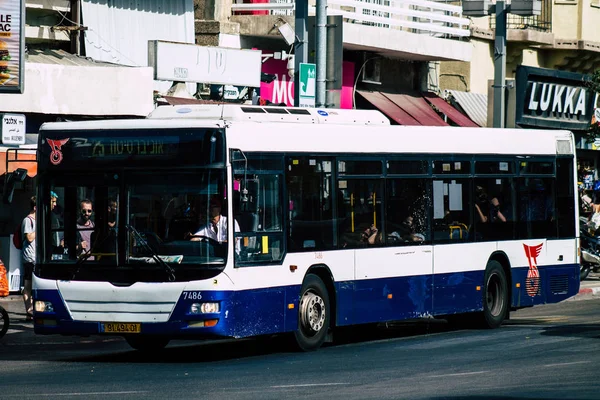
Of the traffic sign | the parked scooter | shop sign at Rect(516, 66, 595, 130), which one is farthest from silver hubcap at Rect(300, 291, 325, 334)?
shop sign at Rect(516, 66, 595, 130)

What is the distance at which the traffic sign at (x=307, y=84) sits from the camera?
2189cm

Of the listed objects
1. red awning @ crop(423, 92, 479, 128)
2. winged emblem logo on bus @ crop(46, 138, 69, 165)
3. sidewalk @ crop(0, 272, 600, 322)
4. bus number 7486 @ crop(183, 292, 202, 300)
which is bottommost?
sidewalk @ crop(0, 272, 600, 322)

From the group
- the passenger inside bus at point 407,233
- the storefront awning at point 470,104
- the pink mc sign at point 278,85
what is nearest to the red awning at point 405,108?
the storefront awning at point 470,104

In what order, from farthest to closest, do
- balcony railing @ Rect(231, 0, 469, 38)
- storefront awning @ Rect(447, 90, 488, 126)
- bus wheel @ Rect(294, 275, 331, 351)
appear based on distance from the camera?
storefront awning @ Rect(447, 90, 488, 126), balcony railing @ Rect(231, 0, 469, 38), bus wheel @ Rect(294, 275, 331, 351)

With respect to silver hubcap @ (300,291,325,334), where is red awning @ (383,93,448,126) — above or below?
above

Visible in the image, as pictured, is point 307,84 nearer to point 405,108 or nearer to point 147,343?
point 147,343

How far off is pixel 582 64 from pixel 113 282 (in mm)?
28870

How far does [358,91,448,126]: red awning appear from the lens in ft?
107

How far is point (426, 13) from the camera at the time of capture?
33281 mm

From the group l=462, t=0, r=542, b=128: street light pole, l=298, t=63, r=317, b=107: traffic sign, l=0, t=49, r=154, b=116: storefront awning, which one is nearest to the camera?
l=298, t=63, r=317, b=107: traffic sign

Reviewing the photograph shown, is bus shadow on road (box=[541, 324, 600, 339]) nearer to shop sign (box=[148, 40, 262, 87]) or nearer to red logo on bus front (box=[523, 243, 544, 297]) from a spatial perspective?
red logo on bus front (box=[523, 243, 544, 297])

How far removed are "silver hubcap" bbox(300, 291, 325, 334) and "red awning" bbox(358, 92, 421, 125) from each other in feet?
55.2

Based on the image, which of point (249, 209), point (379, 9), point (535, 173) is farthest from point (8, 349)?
point (379, 9)

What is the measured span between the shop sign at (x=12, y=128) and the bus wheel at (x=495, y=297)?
6.66 metres
